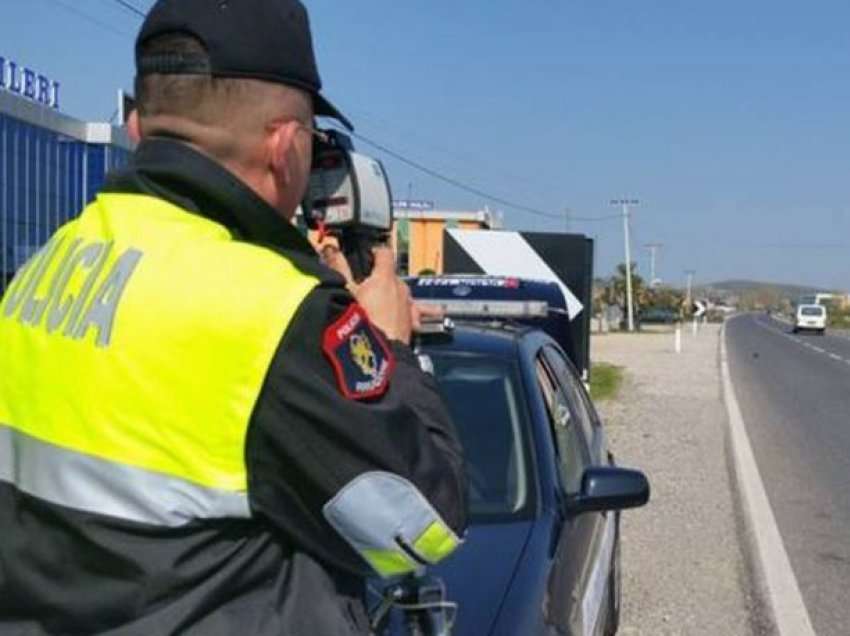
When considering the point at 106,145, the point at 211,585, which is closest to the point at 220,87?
the point at 211,585

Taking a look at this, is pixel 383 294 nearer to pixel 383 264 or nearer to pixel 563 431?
pixel 383 264

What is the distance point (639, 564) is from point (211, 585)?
234 inches

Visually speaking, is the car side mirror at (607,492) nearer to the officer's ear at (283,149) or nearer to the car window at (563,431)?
the car window at (563,431)

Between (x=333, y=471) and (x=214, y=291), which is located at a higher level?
(x=214, y=291)

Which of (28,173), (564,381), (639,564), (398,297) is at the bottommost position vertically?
(639,564)

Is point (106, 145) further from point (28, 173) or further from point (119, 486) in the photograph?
point (119, 486)

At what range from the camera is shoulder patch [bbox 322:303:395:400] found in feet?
4.88

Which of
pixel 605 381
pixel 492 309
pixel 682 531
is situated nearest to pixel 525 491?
→ pixel 492 309

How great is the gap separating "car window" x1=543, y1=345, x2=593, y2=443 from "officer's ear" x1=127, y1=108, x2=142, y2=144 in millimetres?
3235

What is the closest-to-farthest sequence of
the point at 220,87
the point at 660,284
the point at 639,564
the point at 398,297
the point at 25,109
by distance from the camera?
the point at 220,87 → the point at 398,297 → the point at 639,564 → the point at 25,109 → the point at 660,284

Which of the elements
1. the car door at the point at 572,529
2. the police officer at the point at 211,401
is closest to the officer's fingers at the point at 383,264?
the police officer at the point at 211,401

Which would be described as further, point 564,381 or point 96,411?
point 564,381

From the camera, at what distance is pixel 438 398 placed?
167 cm

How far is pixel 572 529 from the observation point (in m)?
3.67
